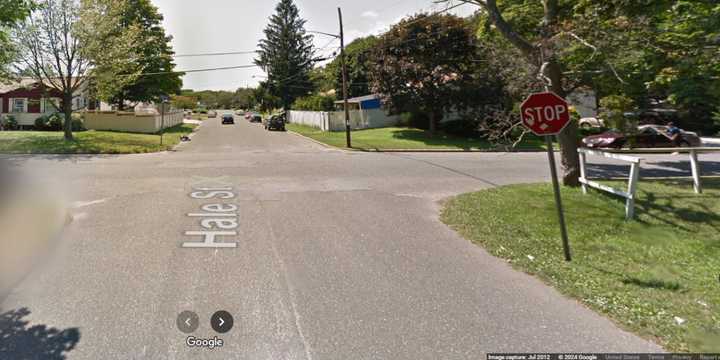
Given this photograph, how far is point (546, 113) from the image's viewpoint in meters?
5.07

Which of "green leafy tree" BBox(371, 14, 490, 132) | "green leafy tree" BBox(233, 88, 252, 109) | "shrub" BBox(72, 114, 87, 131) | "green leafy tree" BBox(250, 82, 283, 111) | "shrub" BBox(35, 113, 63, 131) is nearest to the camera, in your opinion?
"green leafy tree" BBox(371, 14, 490, 132)

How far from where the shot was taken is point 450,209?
752 centimetres

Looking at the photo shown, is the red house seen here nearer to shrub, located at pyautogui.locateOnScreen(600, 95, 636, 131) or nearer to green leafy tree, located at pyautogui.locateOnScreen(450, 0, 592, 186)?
green leafy tree, located at pyautogui.locateOnScreen(450, 0, 592, 186)

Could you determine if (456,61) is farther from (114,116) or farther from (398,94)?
(114,116)

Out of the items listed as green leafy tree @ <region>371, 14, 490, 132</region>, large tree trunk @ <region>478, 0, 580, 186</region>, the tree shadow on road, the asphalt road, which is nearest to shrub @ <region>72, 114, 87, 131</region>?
Answer: green leafy tree @ <region>371, 14, 490, 132</region>

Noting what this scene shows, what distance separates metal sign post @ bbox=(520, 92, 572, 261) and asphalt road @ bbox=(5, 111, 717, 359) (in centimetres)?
116

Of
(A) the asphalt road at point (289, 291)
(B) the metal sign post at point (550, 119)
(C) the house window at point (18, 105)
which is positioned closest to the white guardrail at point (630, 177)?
(B) the metal sign post at point (550, 119)

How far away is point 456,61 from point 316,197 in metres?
17.3

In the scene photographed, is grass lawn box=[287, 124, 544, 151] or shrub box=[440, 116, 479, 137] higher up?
shrub box=[440, 116, 479, 137]

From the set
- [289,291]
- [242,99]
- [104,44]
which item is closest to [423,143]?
[289,291]

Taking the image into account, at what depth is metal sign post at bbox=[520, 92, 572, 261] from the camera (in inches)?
197

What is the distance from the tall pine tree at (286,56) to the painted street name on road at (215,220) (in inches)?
1871

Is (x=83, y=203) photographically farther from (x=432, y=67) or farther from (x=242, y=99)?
(x=242, y=99)

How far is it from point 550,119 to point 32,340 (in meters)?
6.11
